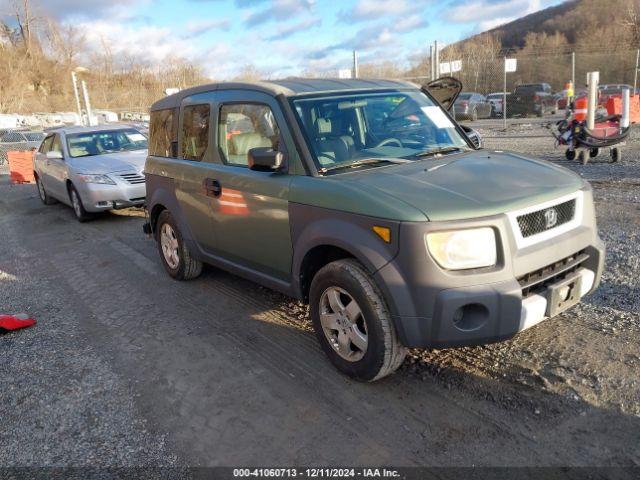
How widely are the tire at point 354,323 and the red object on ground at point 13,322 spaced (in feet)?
9.26

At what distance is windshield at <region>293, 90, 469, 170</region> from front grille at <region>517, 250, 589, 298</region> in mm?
1237

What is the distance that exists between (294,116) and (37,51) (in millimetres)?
65475

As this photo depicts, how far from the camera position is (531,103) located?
26125mm

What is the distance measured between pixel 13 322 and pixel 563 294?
4472 millimetres

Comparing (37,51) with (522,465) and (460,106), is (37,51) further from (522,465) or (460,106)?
(522,465)

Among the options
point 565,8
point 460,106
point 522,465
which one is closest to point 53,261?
point 522,465

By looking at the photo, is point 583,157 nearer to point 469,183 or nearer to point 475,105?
point 469,183

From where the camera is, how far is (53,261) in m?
6.95

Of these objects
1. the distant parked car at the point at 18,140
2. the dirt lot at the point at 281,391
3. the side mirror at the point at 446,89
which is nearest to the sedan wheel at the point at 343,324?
the dirt lot at the point at 281,391

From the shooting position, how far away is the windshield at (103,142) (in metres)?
9.95

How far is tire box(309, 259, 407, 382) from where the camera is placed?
10.1 feet

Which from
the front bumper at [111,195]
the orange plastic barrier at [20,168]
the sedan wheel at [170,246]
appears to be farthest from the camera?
the orange plastic barrier at [20,168]

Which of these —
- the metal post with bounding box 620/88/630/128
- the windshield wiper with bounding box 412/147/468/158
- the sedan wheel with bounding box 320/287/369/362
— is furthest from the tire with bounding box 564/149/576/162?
the sedan wheel with bounding box 320/287/369/362

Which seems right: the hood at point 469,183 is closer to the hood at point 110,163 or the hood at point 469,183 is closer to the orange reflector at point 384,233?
the orange reflector at point 384,233
